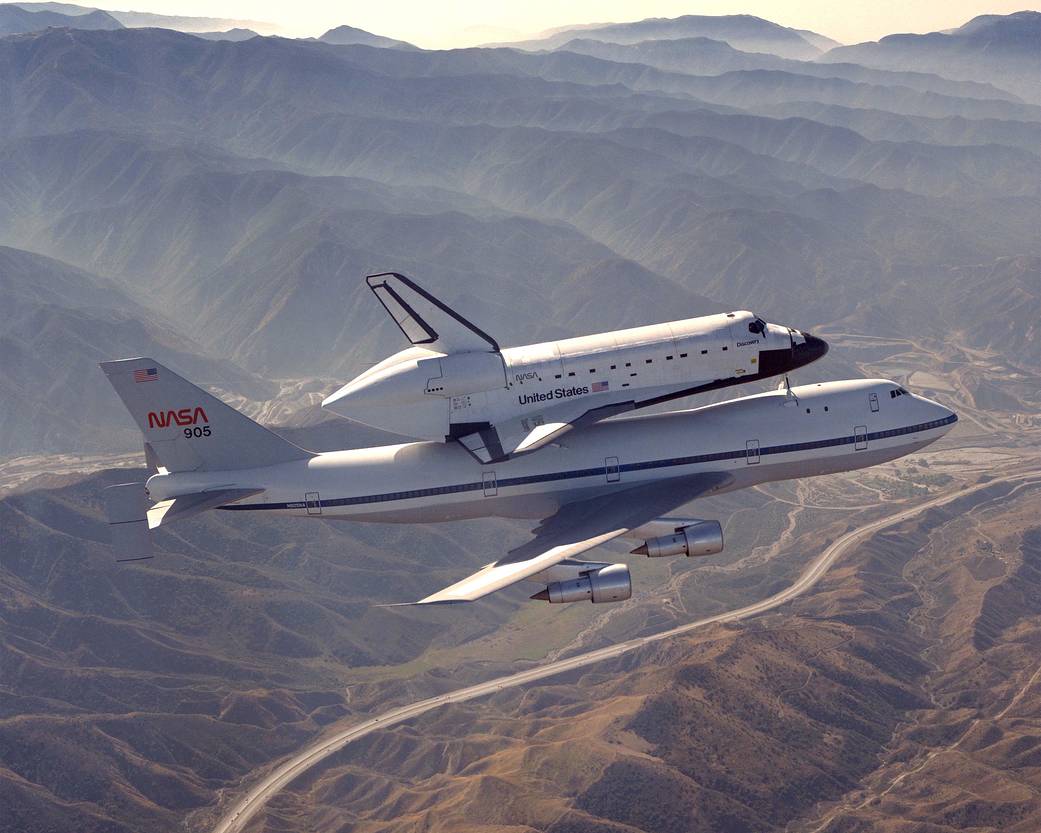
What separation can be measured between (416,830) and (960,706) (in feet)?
309

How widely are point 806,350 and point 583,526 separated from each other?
19.7m

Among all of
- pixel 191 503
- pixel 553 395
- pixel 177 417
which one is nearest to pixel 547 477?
pixel 553 395

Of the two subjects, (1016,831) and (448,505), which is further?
(1016,831)

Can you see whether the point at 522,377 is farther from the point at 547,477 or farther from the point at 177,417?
the point at 177,417

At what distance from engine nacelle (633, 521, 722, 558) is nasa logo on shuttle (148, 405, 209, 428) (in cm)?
2909

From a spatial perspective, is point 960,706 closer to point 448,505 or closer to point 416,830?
point 416,830

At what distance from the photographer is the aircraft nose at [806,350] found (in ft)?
227

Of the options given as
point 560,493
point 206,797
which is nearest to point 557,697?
point 206,797

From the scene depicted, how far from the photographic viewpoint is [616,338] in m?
67.4

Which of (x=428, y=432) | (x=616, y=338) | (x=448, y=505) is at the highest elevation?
(x=616, y=338)

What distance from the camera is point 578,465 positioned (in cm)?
6675

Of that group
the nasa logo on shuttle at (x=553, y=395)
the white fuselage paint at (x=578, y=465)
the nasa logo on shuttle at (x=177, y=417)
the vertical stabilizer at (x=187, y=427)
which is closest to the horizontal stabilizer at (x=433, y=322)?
the nasa logo on shuttle at (x=553, y=395)

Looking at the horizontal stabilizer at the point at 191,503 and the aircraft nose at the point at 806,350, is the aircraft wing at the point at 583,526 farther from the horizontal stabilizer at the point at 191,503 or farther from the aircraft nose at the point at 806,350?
the horizontal stabilizer at the point at 191,503

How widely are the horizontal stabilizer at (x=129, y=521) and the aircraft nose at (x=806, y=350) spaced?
4223 cm
